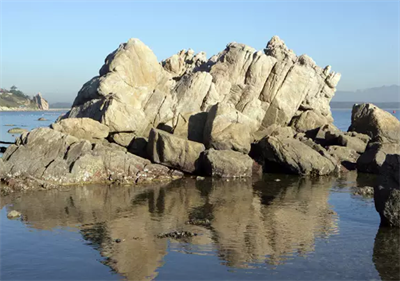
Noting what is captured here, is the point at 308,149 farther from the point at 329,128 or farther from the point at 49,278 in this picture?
the point at 49,278

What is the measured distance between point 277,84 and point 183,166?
68.9ft

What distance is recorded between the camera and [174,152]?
A: 38.9m

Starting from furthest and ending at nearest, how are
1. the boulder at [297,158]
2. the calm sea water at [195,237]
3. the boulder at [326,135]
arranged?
the boulder at [326,135] < the boulder at [297,158] < the calm sea water at [195,237]

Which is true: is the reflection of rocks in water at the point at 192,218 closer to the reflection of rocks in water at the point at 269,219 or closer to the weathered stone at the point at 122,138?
the reflection of rocks in water at the point at 269,219

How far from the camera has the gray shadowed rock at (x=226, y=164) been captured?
1544 inches

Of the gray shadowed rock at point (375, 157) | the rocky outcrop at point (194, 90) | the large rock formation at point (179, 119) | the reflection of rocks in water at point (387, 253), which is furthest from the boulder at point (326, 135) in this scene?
the reflection of rocks in water at point (387, 253)

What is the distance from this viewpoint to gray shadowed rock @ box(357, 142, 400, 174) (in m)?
42.6

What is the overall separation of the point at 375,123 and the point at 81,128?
102 ft

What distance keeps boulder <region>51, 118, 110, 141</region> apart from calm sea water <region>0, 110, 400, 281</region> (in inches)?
314

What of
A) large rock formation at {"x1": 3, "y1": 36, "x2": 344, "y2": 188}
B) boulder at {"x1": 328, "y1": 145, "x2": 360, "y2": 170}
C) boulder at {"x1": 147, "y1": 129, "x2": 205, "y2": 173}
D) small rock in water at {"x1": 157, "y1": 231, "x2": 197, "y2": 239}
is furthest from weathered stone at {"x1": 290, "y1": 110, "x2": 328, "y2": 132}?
small rock in water at {"x1": 157, "y1": 231, "x2": 197, "y2": 239}

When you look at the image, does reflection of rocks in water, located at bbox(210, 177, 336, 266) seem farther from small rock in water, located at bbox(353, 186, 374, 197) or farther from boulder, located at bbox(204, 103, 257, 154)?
boulder, located at bbox(204, 103, 257, 154)

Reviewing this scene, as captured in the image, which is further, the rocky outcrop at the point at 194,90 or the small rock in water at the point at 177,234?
the rocky outcrop at the point at 194,90

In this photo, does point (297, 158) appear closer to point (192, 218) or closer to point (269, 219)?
point (269, 219)

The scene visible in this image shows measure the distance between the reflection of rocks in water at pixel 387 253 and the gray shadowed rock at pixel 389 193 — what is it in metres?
0.58
